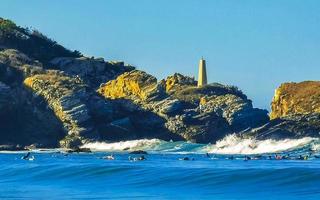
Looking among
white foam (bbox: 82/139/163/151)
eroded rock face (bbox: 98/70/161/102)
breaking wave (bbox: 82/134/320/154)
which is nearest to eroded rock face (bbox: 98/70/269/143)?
eroded rock face (bbox: 98/70/161/102)

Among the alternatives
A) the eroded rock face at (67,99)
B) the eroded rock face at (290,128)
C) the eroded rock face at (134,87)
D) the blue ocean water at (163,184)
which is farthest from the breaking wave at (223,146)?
the blue ocean water at (163,184)

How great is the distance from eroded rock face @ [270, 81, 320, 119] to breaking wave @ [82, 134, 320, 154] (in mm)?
18615

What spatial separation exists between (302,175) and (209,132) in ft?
392

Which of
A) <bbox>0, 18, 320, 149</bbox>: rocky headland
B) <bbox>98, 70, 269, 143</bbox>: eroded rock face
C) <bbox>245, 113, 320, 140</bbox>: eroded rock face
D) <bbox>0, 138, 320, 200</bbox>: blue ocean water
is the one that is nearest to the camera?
<bbox>0, 138, 320, 200</bbox>: blue ocean water

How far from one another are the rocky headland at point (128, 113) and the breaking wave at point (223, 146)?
3.76m

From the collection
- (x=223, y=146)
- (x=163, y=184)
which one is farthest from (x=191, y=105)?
(x=163, y=184)

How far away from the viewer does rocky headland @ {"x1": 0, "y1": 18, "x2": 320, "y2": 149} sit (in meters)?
164

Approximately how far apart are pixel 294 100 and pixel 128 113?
→ 36286 millimetres

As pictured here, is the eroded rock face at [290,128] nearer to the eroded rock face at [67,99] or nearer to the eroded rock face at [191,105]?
the eroded rock face at [191,105]

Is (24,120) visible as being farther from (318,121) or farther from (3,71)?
(318,121)

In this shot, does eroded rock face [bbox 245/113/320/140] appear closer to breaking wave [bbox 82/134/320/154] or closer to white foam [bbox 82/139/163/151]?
breaking wave [bbox 82/134/320/154]

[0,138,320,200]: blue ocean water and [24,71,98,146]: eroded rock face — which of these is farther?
[24,71,98,146]: eroded rock face

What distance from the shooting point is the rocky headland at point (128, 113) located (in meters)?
164

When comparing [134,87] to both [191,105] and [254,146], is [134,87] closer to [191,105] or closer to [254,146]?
[191,105]
